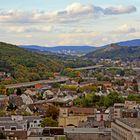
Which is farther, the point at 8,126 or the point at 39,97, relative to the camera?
the point at 39,97

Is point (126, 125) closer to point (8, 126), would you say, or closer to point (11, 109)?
point (8, 126)

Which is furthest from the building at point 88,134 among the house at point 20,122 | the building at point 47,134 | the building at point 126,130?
the house at point 20,122

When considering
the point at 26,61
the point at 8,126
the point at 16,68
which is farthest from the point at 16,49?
the point at 8,126

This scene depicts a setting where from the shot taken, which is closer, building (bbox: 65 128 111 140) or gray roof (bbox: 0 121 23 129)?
building (bbox: 65 128 111 140)

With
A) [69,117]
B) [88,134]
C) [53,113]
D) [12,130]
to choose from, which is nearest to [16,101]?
[53,113]

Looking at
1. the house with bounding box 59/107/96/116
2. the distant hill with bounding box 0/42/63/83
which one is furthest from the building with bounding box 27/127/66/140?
the distant hill with bounding box 0/42/63/83

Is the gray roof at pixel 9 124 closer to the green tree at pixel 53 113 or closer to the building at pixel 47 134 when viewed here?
the building at pixel 47 134

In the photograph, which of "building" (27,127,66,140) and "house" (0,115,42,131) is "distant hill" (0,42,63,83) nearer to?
"house" (0,115,42,131)
